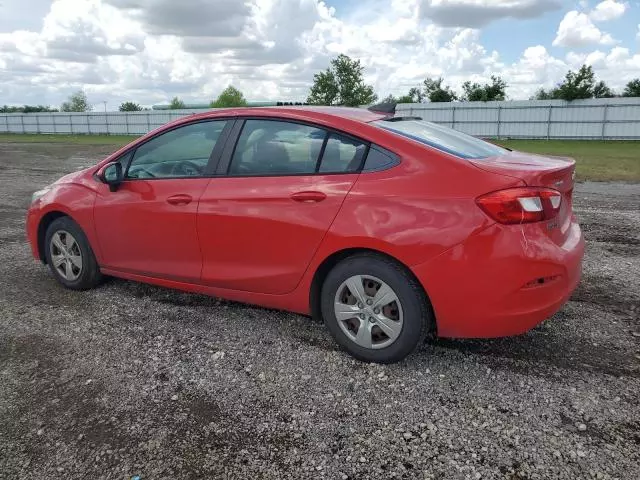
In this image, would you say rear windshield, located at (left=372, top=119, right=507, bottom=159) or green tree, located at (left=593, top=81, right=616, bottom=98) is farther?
green tree, located at (left=593, top=81, right=616, bottom=98)

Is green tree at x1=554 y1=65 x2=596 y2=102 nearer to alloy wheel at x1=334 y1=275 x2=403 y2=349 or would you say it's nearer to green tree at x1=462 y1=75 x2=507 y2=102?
green tree at x1=462 y1=75 x2=507 y2=102

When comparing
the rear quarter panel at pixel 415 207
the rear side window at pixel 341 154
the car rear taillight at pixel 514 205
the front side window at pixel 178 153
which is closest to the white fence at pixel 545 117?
the front side window at pixel 178 153

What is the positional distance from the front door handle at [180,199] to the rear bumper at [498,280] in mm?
1803

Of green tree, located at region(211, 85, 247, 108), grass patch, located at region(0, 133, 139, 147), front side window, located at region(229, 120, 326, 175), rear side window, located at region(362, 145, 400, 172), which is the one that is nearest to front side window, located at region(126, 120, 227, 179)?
front side window, located at region(229, 120, 326, 175)

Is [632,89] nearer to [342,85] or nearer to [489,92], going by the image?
[489,92]

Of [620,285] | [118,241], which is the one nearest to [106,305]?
[118,241]

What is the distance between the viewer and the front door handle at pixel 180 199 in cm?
395

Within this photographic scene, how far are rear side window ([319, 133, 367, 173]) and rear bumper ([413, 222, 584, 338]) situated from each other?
2.57 ft

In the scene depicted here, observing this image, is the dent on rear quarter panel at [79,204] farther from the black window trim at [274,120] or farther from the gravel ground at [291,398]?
the black window trim at [274,120]

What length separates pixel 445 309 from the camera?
10.2ft

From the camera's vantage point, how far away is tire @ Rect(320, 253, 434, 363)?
10.4ft

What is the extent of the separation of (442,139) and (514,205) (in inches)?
33.5

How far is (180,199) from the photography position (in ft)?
13.1

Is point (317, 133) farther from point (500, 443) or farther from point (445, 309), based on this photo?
point (500, 443)
